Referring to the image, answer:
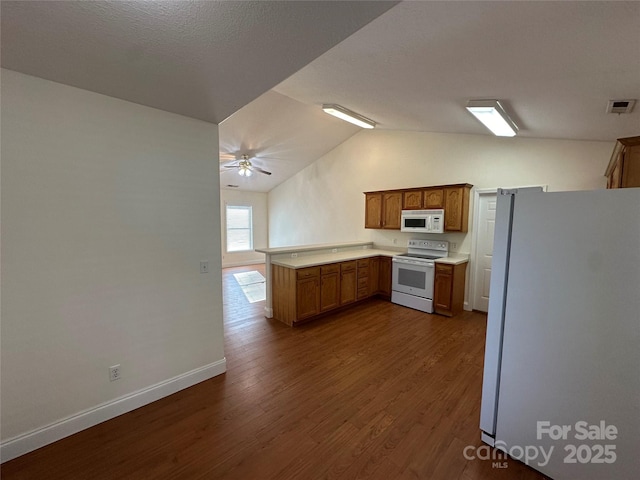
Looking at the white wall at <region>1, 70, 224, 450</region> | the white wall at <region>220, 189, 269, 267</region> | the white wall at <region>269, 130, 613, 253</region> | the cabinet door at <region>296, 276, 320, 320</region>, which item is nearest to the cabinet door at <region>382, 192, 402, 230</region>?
the white wall at <region>269, 130, 613, 253</region>

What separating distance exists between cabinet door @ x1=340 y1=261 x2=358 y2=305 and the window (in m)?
5.39

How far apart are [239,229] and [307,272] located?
5.76m

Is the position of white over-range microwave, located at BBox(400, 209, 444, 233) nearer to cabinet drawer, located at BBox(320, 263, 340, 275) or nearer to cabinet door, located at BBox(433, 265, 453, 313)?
cabinet door, located at BBox(433, 265, 453, 313)

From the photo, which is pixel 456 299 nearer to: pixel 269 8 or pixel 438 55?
pixel 438 55

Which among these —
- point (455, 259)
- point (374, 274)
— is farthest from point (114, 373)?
point (455, 259)

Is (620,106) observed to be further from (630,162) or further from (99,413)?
(99,413)

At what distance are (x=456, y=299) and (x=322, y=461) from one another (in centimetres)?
344

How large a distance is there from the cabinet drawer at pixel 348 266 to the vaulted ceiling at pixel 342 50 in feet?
8.83

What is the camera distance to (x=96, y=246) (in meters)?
1.98

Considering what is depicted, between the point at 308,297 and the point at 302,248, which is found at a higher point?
the point at 302,248

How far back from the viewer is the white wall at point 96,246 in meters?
1.70

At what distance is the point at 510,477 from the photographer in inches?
64.8

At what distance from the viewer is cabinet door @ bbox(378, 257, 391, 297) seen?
16.6 ft

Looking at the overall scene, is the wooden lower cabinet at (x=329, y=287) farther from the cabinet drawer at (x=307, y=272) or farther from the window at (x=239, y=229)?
the window at (x=239, y=229)
